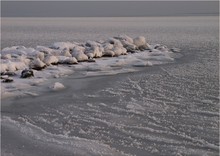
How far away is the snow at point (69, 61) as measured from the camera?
13.7m

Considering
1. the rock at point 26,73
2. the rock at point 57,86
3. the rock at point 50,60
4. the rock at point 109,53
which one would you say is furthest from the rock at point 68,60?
the rock at point 57,86

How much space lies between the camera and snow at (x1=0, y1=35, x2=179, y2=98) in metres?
13.7

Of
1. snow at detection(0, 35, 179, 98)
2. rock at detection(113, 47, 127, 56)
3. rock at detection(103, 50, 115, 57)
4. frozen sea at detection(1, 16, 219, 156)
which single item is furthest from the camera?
rock at detection(113, 47, 127, 56)

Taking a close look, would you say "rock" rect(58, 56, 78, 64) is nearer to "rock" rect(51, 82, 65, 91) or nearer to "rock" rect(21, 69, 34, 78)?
"rock" rect(21, 69, 34, 78)

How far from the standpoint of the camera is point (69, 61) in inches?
708

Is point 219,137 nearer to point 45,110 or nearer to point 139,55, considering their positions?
point 45,110

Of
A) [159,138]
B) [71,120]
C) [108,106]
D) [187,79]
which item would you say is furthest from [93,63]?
[159,138]

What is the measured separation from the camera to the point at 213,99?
10.9m

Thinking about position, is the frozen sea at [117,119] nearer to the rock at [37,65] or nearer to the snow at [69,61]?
the snow at [69,61]

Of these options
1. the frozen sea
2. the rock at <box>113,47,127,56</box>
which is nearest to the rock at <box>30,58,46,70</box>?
the frozen sea

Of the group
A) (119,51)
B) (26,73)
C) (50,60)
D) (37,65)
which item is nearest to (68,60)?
(50,60)

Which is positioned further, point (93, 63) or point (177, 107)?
point (93, 63)

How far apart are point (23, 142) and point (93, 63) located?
10993mm

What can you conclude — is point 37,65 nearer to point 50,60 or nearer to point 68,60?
point 50,60
